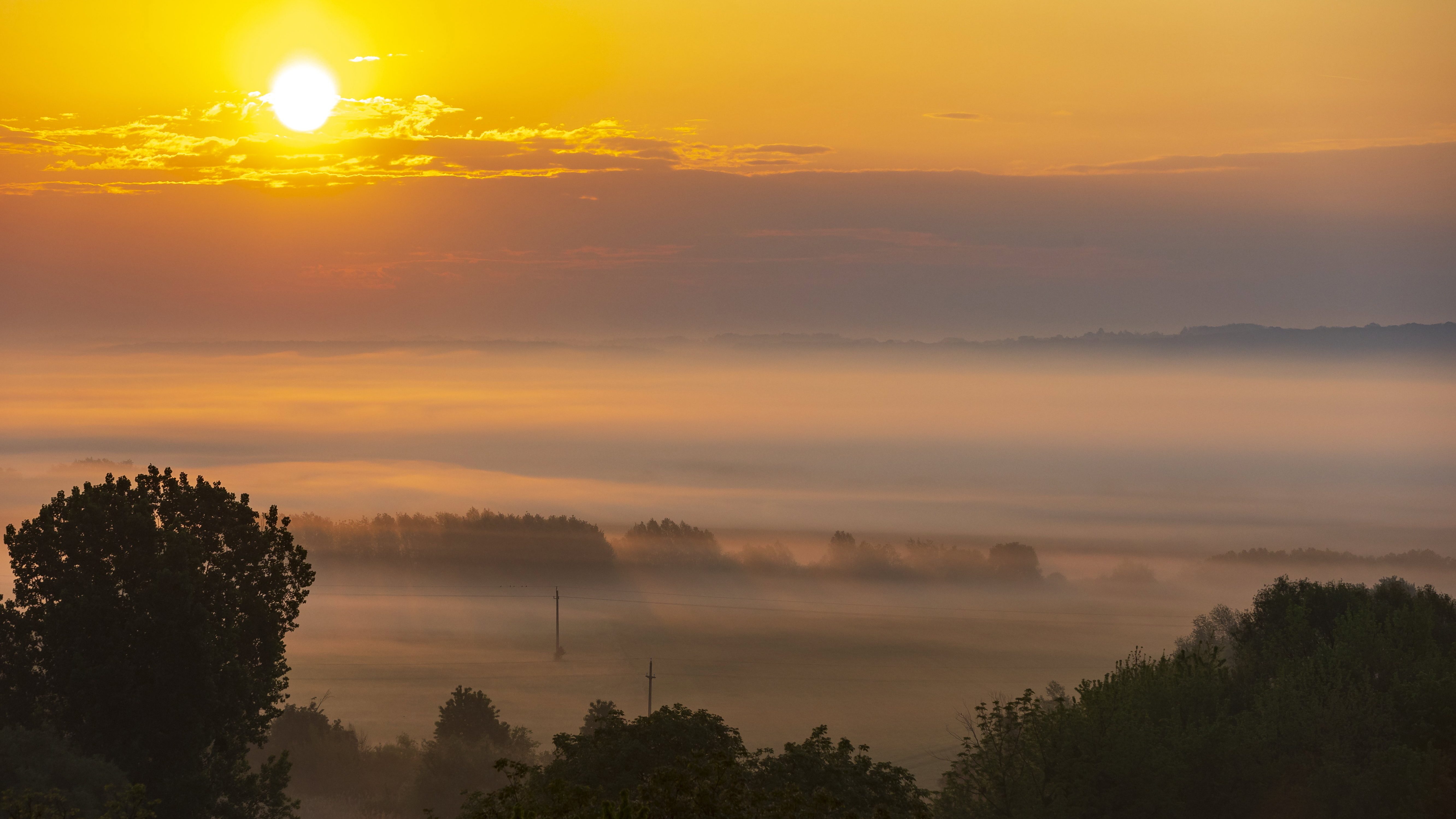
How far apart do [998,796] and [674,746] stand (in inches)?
690

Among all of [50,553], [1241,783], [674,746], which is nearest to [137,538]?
[50,553]

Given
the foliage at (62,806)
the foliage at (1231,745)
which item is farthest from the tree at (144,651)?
the foliage at (1231,745)

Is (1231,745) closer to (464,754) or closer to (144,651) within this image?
(144,651)

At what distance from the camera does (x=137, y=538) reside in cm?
5469

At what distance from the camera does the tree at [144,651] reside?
51.7m

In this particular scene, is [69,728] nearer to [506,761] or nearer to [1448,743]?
[506,761]

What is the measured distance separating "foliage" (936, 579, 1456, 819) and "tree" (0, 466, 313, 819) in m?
30.7

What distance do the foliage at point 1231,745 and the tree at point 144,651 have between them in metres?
30.7

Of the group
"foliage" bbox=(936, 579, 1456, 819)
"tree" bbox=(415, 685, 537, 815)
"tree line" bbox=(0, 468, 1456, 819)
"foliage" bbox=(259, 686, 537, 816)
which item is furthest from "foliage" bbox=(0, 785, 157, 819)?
"foliage" bbox=(259, 686, 537, 816)

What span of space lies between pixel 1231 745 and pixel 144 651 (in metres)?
46.4

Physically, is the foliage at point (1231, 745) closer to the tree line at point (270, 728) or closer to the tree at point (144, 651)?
the tree line at point (270, 728)

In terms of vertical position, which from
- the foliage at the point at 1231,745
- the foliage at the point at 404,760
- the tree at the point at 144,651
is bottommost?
the foliage at the point at 404,760

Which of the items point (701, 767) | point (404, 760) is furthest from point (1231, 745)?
point (404, 760)

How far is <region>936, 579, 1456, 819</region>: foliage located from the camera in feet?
184
